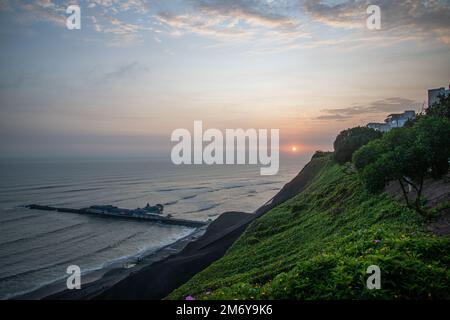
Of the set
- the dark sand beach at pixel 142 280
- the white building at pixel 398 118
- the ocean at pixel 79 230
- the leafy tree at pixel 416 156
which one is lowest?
the ocean at pixel 79 230

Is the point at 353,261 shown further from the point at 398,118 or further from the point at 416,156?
the point at 398,118

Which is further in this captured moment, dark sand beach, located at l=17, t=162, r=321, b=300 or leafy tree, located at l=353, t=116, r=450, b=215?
dark sand beach, located at l=17, t=162, r=321, b=300

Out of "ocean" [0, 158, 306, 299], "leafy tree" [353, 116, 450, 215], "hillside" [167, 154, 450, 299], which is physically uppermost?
"leafy tree" [353, 116, 450, 215]

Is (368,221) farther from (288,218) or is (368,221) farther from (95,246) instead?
(95,246)

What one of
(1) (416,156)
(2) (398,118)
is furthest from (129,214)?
(1) (416,156)
